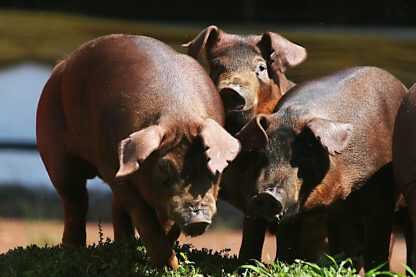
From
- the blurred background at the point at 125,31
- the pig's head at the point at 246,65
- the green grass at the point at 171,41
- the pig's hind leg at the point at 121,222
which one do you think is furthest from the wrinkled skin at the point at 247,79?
the green grass at the point at 171,41

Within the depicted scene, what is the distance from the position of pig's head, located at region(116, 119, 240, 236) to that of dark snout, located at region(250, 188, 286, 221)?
254mm

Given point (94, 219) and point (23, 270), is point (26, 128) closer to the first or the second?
point (94, 219)

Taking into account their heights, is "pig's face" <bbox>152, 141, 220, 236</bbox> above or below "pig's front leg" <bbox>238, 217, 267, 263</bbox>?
above

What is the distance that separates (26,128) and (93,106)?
4.28 m

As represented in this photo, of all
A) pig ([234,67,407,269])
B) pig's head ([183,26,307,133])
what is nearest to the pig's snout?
pig's head ([183,26,307,133])

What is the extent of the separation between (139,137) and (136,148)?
57mm

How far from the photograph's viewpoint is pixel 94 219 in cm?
900

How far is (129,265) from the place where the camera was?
19.5 feet

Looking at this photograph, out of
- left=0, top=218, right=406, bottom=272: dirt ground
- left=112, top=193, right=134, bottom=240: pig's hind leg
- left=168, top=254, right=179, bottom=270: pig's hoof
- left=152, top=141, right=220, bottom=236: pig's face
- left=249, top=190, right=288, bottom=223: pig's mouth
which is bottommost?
left=0, top=218, right=406, bottom=272: dirt ground

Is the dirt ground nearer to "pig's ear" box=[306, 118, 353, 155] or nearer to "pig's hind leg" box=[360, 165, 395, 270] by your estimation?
"pig's hind leg" box=[360, 165, 395, 270]

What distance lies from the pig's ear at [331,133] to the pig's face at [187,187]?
0.54m

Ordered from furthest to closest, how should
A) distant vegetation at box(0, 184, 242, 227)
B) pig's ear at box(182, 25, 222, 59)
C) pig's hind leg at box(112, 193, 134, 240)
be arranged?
1. distant vegetation at box(0, 184, 242, 227)
2. pig's hind leg at box(112, 193, 134, 240)
3. pig's ear at box(182, 25, 222, 59)

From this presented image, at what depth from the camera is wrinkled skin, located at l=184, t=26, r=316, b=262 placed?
6.14 meters

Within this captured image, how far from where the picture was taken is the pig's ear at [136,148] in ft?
17.3
